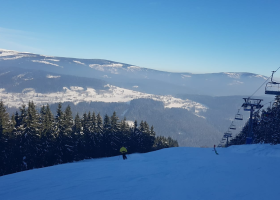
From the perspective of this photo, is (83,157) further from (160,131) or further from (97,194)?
(160,131)

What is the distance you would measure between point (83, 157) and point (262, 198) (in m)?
30.4

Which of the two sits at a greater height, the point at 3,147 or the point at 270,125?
the point at 270,125

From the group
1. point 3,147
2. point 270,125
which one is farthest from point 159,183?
point 270,125

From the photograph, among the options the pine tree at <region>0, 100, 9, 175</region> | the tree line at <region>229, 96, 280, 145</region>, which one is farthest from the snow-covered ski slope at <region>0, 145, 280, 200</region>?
the pine tree at <region>0, 100, 9, 175</region>

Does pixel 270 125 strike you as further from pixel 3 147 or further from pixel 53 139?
pixel 3 147

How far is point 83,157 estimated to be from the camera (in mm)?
32219

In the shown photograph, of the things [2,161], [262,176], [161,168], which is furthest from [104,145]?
[262,176]

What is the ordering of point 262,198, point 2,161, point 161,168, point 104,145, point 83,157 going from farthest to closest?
point 104,145
point 83,157
point 2,161
point 161,168
point 262,198

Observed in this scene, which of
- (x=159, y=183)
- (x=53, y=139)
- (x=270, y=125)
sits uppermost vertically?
(x=270, y=125)

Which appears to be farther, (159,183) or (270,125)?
(270,125)

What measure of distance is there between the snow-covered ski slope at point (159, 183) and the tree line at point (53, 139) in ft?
47.6

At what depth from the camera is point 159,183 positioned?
9.30m

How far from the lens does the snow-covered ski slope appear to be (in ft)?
25.4

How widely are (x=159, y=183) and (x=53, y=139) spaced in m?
22.9
